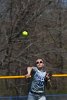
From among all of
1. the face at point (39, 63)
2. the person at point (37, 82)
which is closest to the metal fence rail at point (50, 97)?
the person at point (37, 82)

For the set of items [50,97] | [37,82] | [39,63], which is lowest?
[50,97]

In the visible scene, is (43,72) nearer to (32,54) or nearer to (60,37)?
(32,54)

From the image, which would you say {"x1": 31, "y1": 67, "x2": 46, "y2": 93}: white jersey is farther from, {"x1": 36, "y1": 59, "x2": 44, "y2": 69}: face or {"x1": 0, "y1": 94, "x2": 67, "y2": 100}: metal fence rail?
{"x1": 0, "y1": 94, "x2": 67, "y2": 100}: metal fence rail

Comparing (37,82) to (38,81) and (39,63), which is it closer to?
(38,81)

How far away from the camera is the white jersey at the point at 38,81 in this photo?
904cm

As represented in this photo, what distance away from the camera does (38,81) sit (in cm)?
907

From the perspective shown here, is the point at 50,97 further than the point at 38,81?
Yes

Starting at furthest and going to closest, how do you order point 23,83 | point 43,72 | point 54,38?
point 54,38, point 23,83, point 43,72

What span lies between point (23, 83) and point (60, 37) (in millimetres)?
11621

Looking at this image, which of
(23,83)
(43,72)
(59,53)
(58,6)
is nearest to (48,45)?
(59,53)

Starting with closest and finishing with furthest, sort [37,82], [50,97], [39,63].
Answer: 1. [39,63]
2. [37,82]
3. [50,97]

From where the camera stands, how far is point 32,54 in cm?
2061

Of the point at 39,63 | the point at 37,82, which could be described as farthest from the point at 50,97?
the point at 39,63

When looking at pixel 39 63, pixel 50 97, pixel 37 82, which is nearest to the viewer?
pixel 39 63
